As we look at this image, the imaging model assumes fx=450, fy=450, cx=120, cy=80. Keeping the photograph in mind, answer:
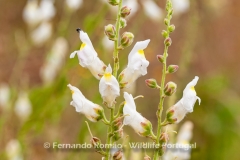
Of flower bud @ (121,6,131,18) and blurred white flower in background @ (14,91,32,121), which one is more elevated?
blurred white flower in background @ (14,91,32,121)

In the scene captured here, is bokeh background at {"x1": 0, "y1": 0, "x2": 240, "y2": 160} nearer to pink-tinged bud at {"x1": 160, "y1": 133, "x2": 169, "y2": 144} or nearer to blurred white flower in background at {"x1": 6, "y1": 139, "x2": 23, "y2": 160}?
blurred white flower in background at {"x1": 6, "y1": 139, "x2": 23, "y2": 160}

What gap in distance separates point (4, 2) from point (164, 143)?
2339mm

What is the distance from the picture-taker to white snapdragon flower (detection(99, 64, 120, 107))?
1.70 feet

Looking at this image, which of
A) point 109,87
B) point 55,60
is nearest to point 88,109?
point 109,87

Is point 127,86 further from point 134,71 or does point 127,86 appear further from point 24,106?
point 24,106

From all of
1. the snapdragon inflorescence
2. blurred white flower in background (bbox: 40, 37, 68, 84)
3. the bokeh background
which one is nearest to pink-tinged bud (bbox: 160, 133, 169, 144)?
the snapdragon inflorescence

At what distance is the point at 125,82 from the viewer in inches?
22.0

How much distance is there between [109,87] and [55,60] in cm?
73

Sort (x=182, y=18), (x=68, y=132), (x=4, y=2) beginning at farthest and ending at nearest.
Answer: (x=182, y=18) < (x=4, y=2) < (x=68, y=132)

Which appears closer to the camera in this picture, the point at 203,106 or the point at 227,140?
the point at 227,140

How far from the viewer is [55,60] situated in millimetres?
1238

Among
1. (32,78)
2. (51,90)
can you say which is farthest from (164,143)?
(32,78)

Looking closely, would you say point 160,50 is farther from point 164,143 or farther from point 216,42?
point 164,143

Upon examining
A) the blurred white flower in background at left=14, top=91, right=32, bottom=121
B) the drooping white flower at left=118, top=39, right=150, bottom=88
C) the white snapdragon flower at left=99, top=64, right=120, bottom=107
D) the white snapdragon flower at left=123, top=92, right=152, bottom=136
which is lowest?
the white snapdragon flower at left=123, top=92, right=152, bottom=136
